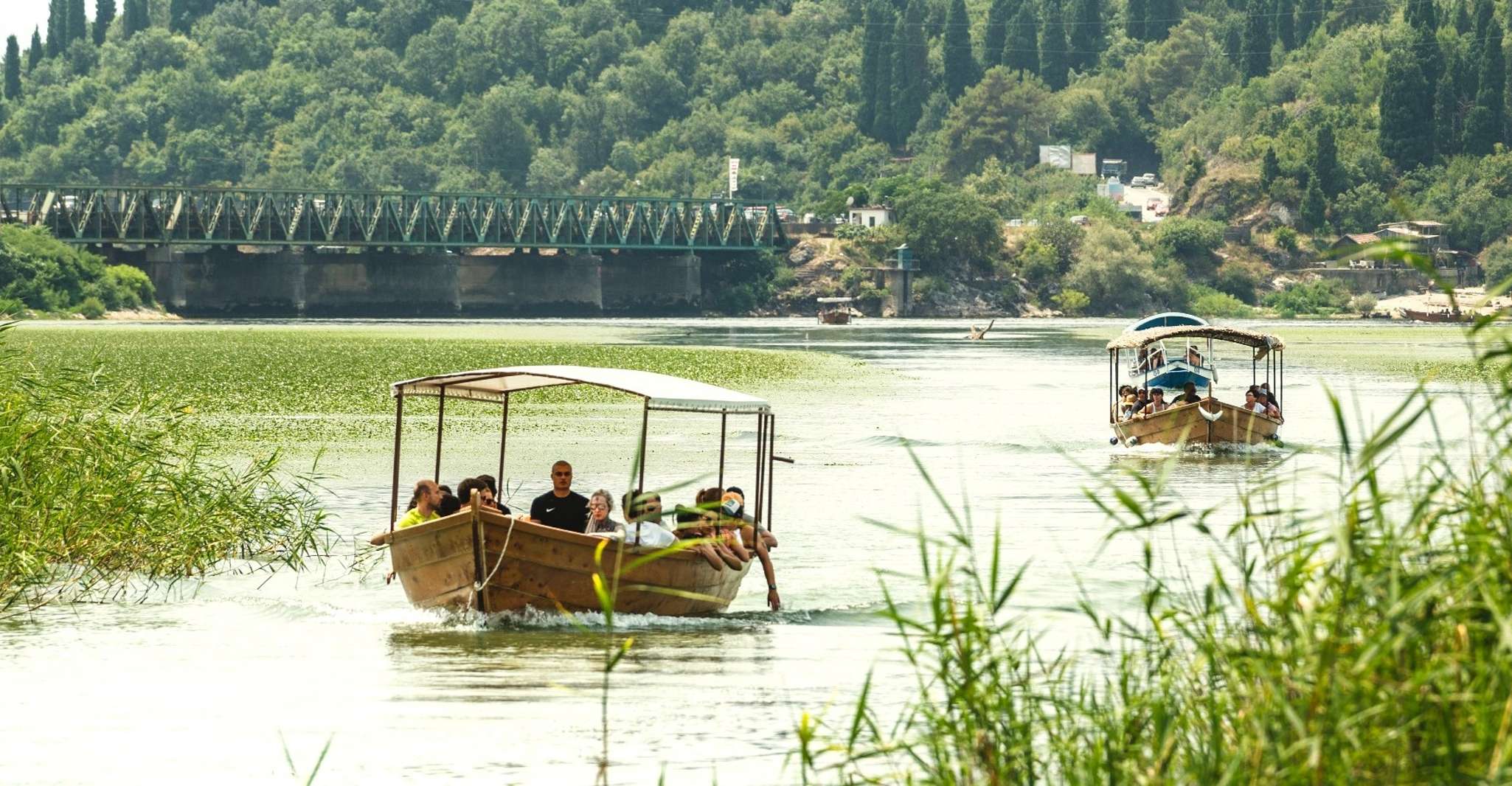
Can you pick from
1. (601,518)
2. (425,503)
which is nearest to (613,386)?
(601,518)

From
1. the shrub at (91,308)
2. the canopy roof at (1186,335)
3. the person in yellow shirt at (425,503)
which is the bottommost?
the shrub at (91,308)

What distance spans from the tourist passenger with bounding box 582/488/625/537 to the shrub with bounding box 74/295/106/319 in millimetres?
127188

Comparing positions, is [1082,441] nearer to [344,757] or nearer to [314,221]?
[344,757]

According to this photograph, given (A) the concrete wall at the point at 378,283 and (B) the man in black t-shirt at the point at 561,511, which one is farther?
(A) the concrete wall at the point at 378,283

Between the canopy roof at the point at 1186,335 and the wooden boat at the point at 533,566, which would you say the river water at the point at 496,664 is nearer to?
the wooden boat at the point at 533,566

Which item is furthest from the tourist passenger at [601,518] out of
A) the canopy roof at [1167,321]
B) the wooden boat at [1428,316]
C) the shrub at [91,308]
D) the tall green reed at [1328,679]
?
the wooden boat at [1428,316]

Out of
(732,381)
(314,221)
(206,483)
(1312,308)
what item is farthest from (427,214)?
(206,483)

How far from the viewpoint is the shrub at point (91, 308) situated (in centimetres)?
14362

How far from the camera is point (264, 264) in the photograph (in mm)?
178625

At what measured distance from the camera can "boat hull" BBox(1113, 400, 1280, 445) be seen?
141ft

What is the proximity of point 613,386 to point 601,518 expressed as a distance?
1.99 m

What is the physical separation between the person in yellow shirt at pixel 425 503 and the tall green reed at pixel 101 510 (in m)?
3.18

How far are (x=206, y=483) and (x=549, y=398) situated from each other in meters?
39.4

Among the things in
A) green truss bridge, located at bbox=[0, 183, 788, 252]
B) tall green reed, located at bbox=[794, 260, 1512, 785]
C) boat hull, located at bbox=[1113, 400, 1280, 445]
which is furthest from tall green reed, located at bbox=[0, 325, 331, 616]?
green truss bridge, located at bbox=[0, 183, 788, 252]
